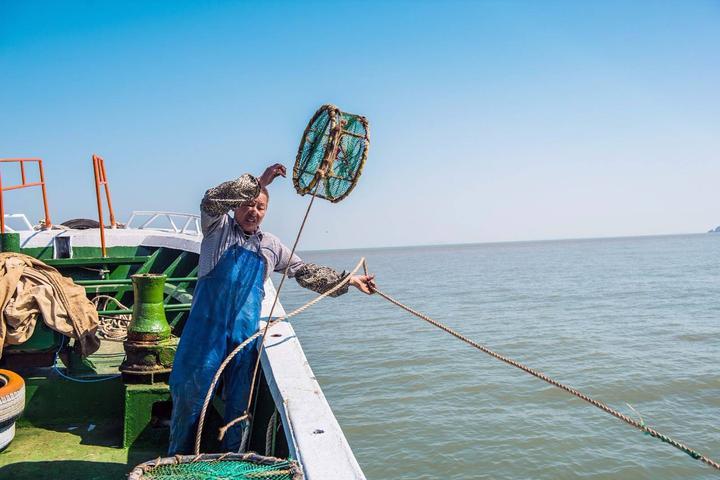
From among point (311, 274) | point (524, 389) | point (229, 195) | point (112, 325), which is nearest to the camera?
point (229, 195)

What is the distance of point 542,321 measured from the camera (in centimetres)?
1806

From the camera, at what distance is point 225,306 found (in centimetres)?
310

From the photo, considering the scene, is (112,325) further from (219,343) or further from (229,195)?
(229,195)

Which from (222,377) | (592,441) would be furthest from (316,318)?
(222,377)

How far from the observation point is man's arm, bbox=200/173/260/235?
296 centimetres

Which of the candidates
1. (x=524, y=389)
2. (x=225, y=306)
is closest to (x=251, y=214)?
(x=225, y=306)

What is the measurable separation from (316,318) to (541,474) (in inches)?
599

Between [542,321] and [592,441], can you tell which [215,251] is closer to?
[592,441]

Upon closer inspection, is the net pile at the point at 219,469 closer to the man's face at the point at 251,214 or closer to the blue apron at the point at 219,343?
the blue apron at the point at 219,343

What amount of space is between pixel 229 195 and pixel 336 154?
709mm

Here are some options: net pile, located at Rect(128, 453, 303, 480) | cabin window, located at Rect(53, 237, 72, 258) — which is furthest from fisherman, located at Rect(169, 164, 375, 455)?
cabin window, located at Rect(53, 237, 72, 258)

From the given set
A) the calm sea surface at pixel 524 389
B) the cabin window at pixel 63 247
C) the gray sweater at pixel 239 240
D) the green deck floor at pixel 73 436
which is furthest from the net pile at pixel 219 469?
the cabin window at pixel 63 247

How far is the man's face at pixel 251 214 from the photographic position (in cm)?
320

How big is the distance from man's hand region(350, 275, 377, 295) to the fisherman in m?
0.61
